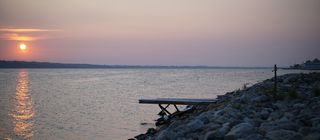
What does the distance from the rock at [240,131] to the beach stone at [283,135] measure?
1.65 ft

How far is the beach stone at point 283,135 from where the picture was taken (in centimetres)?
697

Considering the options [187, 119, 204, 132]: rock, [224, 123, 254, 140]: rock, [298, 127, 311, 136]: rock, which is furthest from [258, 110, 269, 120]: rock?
[298, 127, 311, 136]: rock

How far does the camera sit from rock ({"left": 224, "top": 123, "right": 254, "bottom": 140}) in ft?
Answer: 25.1

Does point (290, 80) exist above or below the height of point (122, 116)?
above

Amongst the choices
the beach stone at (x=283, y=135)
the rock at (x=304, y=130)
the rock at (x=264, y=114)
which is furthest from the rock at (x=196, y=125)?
the rock at (x=304, y=130)

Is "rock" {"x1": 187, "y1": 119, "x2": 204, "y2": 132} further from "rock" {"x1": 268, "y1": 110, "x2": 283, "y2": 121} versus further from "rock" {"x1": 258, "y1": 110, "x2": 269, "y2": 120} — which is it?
"rock" {"x1": 268, "y1": 110, "x2": 283, "y2": 121}

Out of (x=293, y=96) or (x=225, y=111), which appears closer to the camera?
(x=225, y=111)

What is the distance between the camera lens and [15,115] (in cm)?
2667

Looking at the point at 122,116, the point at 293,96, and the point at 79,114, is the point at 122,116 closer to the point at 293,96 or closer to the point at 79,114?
the point at 79,114

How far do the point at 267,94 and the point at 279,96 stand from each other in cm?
103

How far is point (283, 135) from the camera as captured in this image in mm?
7125

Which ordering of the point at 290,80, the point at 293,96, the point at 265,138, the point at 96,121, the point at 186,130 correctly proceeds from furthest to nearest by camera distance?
1. the point at 96,121
2. the point at 290,80
3. the point at 293,96
4. the point at 186,130
5. the point at 265,138

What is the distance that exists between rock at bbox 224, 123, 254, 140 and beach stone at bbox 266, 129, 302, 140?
1.65 ft

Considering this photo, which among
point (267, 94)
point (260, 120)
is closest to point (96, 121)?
point (267, 94)
